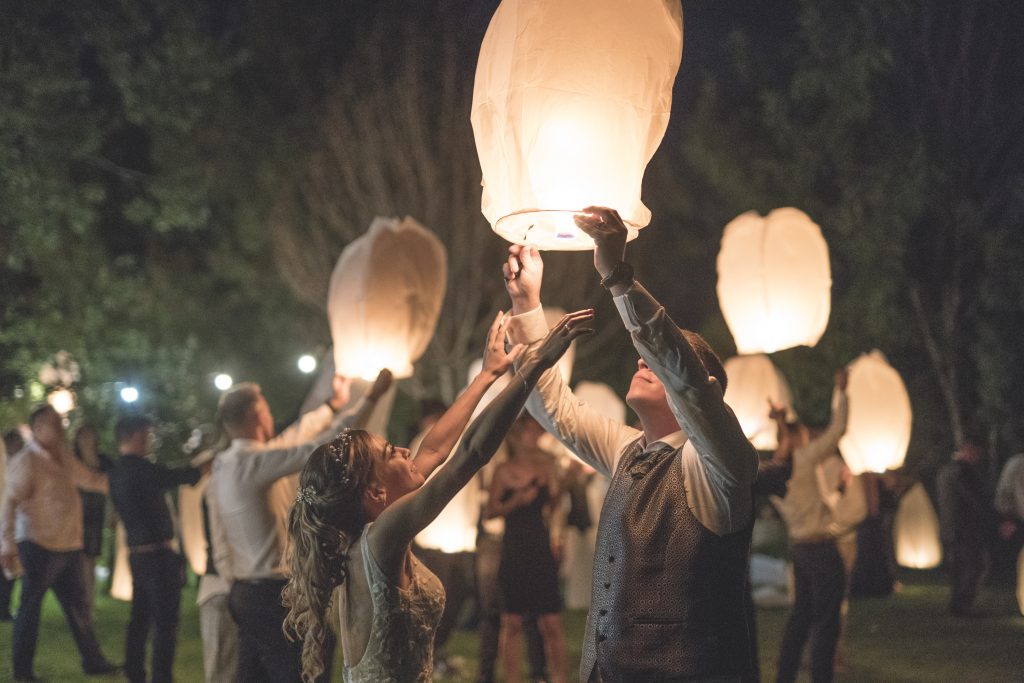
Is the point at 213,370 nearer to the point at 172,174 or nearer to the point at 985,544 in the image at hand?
the point at 172,174

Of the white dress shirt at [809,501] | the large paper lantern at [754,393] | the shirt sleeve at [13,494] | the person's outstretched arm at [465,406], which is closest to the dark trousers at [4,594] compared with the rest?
the shirt sleeve at [13,494]

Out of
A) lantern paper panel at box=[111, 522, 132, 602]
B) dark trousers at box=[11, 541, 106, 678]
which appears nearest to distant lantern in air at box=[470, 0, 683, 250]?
dark trousers at box=[11, 541, 106, 678]

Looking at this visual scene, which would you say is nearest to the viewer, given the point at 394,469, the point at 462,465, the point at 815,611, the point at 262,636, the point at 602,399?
the point at 462,465

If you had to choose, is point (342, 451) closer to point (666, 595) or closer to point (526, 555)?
point (666, 595)

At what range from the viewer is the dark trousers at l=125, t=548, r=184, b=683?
6625 mm

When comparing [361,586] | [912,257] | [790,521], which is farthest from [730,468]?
[912,257]

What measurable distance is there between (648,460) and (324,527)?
104 centimetres

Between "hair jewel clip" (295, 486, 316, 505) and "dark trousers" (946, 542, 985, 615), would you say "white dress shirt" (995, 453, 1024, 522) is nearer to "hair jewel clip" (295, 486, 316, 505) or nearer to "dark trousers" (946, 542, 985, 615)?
"dark trousers" (946, 542, 985, 615)

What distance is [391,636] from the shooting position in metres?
3.04

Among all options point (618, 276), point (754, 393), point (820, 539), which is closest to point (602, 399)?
point (754, 393)

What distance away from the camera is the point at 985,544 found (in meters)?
11.7

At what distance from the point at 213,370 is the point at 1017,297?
16.9 meters

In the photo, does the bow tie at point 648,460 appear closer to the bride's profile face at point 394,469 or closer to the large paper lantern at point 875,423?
the bride's profile face at point 394,469

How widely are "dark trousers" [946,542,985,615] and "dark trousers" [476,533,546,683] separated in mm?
6343
